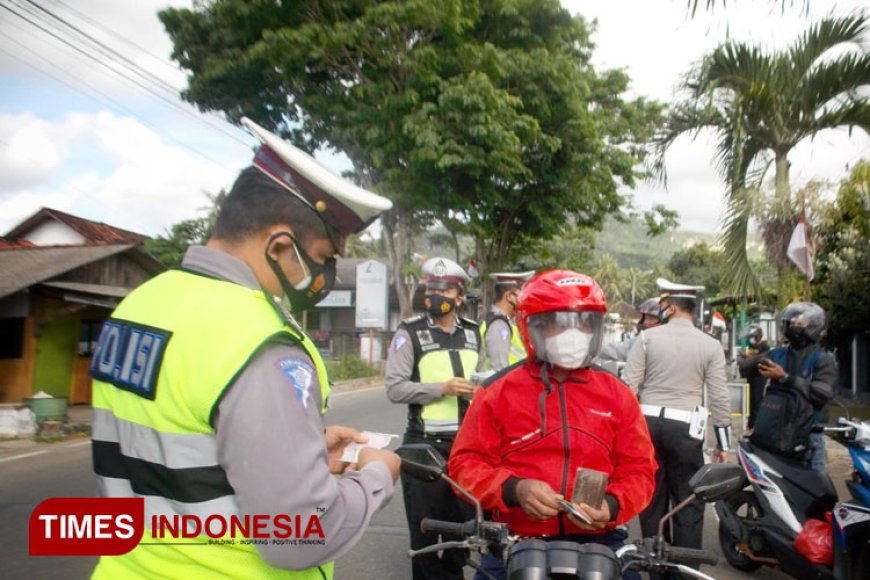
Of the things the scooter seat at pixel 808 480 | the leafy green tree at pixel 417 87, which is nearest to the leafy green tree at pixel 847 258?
the leafy green tree at pixel 417 87

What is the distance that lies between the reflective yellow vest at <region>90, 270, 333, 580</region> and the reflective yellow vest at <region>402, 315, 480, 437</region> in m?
2.67

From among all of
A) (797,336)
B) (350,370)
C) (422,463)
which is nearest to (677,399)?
(797,336)

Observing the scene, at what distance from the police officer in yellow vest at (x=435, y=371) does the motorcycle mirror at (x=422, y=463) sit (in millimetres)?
1662

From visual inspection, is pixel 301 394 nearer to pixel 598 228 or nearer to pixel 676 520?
pixel 676 520

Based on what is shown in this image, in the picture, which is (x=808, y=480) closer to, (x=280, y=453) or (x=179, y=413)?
(x=280, y=453)

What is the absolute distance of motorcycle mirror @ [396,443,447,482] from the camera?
221 cm

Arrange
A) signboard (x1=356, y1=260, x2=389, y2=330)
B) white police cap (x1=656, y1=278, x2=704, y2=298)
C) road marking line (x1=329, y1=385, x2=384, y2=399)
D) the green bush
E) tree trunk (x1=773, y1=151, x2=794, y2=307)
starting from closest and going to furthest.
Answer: white police cap (x1=656, y1=278, x2=704, y2=298) → tree trunk (x1=773, y1=151, x2=794, y2=307) → road marking line (x1=329, y1=385, x2=384, y2=399) → the green bush → signboard (x1=356, y1=260, x2=389, y2=330)

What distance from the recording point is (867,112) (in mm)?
9117

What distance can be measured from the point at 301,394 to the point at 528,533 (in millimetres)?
1311

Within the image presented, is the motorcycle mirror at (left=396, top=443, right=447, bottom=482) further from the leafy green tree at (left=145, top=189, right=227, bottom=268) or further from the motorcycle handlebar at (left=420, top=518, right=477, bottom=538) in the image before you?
the leafy green tree at (left=145, top=189, right=227, bottom=268)

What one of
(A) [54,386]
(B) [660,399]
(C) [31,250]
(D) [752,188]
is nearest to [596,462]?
(B) [660,399]

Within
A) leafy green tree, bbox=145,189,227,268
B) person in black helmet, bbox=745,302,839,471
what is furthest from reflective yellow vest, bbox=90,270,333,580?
leafy green tree, bbox=145,189,227,268

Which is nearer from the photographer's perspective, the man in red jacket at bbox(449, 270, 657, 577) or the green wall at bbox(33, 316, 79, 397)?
the man in red jacket at bbox(449, 270, 657, 577)

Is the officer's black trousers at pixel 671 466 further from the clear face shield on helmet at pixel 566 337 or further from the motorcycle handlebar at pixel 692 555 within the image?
the motorcycle handlebar at pixel 692 555
